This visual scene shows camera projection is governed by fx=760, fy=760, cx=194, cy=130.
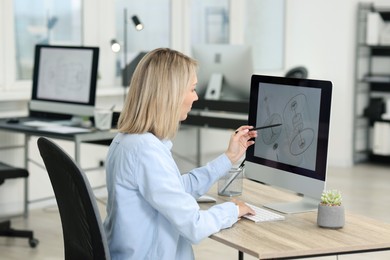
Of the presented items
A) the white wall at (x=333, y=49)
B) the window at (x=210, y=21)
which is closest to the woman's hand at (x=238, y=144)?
the window at (x=210, y=21)

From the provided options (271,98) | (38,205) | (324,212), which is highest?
(271,98)

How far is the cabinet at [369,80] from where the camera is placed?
7.30 metres

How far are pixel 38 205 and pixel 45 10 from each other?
56.1 inches

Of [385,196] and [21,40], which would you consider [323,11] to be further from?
[21,40]

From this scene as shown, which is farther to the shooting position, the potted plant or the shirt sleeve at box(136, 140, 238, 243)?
the potted plant

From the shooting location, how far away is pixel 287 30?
25.2 feet

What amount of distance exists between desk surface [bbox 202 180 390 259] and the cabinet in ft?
16.5

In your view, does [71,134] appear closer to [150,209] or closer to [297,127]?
[297,127]

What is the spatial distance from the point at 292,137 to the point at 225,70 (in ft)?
9.94

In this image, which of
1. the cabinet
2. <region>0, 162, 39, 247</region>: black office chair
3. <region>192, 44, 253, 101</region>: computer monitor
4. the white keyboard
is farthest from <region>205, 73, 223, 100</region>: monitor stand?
the white keyboard

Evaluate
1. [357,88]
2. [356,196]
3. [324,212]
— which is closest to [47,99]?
[356,196]

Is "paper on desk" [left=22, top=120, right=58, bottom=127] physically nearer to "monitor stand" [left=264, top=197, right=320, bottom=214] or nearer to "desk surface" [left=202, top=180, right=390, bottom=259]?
"monitor stand" [left=264, top=197, right=320, bottom=214]

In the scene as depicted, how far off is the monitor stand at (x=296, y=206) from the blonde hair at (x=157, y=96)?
21.8 inches

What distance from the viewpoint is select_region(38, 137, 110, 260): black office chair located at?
6.75ft
